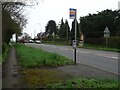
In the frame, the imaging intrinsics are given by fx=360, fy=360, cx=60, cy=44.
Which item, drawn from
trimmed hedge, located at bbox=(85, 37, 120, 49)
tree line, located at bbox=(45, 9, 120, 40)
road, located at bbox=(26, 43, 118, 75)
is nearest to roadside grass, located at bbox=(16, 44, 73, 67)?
road, located at bbox=(26, 43, 118, 75)

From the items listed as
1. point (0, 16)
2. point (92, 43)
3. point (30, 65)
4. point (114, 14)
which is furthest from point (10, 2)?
point (114, 14)

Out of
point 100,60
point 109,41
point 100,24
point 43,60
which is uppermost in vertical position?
point 100,24

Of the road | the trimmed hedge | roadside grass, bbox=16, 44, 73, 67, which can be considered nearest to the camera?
roadside grass, bbox=16, 44, 73, 67

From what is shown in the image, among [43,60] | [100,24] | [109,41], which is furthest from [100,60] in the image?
[100,24]

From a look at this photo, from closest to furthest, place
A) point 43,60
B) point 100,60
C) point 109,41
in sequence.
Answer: point 43,60 → point 100,60 → point 109,41

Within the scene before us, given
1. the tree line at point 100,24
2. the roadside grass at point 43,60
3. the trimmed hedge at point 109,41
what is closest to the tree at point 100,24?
the tree line at point 100,24

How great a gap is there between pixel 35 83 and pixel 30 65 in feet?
26.1

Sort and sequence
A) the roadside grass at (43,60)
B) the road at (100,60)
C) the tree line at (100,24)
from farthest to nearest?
1. the tree line at (100,24)
2. the road at (100,60)
3. the roadside grass at (43,60)

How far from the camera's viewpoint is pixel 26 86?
11.6 m

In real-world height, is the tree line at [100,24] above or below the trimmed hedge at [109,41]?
above

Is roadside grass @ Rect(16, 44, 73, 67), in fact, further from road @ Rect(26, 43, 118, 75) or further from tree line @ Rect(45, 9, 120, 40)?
tree line @ Rect(45, 9, 120, 40)

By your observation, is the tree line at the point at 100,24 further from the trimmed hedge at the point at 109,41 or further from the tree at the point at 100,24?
the trimmed hedge at the point at 109,41

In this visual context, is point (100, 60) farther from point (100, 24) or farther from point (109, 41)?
point (100, 24)

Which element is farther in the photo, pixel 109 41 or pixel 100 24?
pixel 100 24
